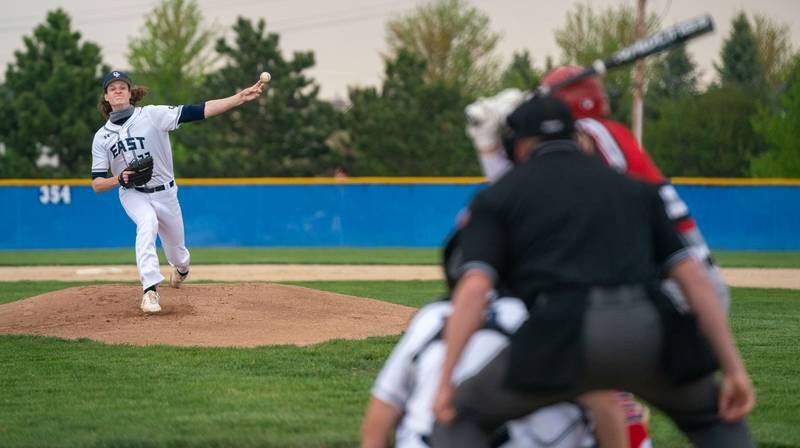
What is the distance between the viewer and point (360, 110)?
4869 centimetres

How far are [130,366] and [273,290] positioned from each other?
3316mm

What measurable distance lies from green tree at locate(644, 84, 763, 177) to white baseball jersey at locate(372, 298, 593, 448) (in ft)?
163

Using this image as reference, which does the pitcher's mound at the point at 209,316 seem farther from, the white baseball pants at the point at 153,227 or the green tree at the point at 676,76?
the green tree at the point at 676,76

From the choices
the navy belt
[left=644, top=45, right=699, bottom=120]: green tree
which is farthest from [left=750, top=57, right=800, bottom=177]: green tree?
the navy belt

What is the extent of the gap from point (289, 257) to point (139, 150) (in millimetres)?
12750

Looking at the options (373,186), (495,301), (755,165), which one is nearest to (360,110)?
(755,165)

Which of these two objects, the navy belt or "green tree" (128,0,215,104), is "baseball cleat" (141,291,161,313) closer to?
the navy belt

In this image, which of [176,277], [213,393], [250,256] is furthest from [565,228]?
[250,256]

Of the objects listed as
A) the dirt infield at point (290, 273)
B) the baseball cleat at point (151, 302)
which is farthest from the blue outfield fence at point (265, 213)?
the baseball cleat at point (151, 302)

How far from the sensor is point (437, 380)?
403 cm

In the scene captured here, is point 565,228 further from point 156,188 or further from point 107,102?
point 107,102

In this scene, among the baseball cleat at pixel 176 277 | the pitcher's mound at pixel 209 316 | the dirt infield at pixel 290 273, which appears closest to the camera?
the pitcher's mound at pixel 209 316

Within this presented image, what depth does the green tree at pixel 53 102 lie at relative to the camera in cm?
4256

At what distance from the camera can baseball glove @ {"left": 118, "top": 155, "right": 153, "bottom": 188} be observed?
10.6 metres
